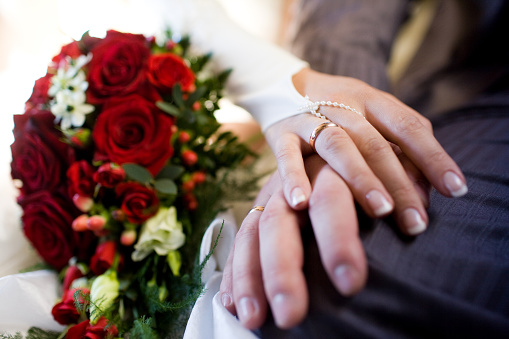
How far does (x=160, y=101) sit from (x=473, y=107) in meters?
0.74

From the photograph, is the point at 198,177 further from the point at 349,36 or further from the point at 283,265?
the point at 349,36

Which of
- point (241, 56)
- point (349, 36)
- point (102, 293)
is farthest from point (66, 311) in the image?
point (349, 36)

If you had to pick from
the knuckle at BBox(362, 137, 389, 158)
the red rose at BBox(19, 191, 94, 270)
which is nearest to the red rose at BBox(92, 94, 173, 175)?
the red rose at BBox(19, 191, 94, 270)

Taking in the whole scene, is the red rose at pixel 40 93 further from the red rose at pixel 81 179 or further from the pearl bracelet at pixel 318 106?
the pearl bracelet at pixel 318 106

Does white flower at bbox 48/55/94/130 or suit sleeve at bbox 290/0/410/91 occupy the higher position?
white flower at bbox 48/55/94/130

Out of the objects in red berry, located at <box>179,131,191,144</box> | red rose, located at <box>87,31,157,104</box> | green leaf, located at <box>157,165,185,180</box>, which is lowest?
green leaf, located at <box>157,165,185,180</box>

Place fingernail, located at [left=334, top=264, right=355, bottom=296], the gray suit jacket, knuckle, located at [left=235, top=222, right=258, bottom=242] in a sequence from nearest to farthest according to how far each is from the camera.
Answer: fingernail, located at [left=334, top=264, right=355, bottom=296] → knuckle, located at [left=235, top=222, right=258, bottom=242] → the gray suit jacket

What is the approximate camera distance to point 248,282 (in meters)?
0.37

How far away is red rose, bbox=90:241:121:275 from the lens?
53cm

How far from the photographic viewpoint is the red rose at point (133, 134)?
531mm

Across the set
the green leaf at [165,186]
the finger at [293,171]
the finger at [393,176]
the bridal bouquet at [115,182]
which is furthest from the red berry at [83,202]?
the finger at [393,176]

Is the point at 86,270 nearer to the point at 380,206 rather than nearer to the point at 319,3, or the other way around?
the point at 380,206

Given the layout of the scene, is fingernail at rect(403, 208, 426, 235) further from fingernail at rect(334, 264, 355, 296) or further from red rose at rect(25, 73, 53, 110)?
red rose at rect(25, 73, 53, 110)

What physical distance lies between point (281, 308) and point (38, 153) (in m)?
0.46
